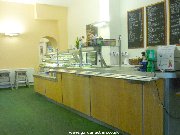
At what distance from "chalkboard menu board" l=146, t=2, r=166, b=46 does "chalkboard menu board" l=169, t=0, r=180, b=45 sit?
228 mm

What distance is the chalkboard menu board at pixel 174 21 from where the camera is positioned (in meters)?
5.43

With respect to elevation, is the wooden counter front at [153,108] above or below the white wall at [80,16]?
below

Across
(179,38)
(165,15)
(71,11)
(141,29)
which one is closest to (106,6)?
(141,29)

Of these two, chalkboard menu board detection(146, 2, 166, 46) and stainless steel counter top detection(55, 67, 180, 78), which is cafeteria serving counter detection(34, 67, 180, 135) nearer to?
stainless steel counter top detection(55, 67, 180, 78)

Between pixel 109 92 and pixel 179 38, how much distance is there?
106 inches

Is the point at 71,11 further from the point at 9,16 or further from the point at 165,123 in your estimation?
the point at 165,123

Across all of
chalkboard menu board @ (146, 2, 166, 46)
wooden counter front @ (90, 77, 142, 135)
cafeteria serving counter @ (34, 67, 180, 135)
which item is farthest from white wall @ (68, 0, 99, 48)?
wooden counter front @ (90, 77, 142, 135)

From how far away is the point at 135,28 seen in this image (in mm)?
6660

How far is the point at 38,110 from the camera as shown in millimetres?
5254

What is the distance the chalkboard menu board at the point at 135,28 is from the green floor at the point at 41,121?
289 cm

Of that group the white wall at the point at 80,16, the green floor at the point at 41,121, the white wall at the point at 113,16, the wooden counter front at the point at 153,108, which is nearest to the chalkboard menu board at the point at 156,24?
the white wall at the point at 113,16

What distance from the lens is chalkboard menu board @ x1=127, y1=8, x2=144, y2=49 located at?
255 inches

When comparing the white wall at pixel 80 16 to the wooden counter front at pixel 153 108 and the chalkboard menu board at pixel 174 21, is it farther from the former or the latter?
the wooden counter front at pixel 153 108

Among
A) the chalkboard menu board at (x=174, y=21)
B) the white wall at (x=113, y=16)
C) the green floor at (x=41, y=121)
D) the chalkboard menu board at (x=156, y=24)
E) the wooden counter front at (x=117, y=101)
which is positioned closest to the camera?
the wooden counter front at (x=117, y=101)
